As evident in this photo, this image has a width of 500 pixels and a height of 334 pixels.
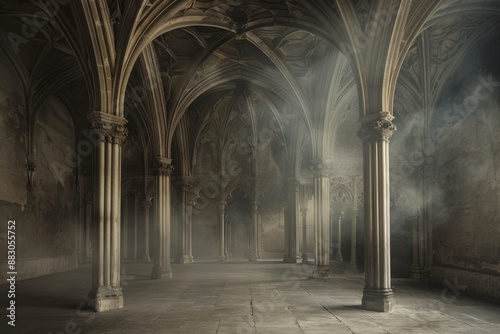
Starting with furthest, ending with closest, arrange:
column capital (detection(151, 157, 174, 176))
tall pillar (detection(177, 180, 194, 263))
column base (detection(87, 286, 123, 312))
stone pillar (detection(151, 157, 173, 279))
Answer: tall pillar (detection(177, 180, 194, 263)) < column capital (detection(151, 157, 174, 176)) < stone pillar (detection(151, 157, 173, 279)) < column base (detection(87, 286, 123, 312))

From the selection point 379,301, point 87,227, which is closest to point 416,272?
point 379,301

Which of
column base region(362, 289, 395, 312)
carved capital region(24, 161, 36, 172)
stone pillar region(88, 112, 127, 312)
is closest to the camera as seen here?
column base region(362, 289, 395, 312)

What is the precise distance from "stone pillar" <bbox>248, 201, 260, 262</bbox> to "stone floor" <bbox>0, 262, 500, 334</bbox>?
849cm

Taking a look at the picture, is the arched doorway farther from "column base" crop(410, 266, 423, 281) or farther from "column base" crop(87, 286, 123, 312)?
"column base" crop(87, 286, 123, 312)

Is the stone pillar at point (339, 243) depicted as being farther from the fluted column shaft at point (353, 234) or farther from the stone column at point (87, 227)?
the stone column at point (87, 227)

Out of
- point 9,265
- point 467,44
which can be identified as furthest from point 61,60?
point 467,44

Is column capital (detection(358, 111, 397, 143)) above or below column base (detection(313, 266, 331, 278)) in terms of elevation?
above

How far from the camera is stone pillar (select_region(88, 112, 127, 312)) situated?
33.9 feet

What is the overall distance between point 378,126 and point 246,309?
5.13 metres

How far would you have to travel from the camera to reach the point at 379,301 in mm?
10062

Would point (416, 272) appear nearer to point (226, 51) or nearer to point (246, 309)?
point (246, 309)

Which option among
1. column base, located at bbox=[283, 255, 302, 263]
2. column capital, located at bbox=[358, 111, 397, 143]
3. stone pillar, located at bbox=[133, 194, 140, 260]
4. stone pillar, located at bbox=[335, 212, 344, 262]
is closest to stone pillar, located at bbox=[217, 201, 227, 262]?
column base, located at bbox=[283, 255, 302, 263]

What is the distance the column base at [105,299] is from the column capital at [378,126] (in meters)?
6.89

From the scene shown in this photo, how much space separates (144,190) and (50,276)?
27.0ft
